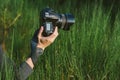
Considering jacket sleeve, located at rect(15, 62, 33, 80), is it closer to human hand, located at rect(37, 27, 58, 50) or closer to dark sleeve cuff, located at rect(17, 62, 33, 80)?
dark sleeve cuff, located at rect(17, 62, 33, 80)

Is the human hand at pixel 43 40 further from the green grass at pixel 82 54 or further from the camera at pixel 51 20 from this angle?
the green grass at pixel 82 54

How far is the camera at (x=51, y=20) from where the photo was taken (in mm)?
2383

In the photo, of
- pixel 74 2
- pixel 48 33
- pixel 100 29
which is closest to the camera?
pixel 48 33

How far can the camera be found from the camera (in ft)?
7.82

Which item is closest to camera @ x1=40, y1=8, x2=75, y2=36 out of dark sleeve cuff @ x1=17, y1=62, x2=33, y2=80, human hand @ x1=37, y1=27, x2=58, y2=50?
human hand @ x1=37, y1=27, x2=58, y2=50

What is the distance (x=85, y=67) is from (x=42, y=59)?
29cm

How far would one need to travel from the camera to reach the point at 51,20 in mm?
2447

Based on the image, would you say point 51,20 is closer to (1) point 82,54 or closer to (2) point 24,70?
(2) point 24,70

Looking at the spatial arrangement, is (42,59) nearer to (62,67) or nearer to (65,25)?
(62,67)

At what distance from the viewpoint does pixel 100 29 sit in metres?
3.56

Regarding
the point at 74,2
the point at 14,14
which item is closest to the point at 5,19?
the point at 14,14

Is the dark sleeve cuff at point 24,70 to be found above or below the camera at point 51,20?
below

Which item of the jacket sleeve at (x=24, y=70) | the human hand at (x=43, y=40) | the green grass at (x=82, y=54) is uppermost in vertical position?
the human hand at (x=43, y=40)

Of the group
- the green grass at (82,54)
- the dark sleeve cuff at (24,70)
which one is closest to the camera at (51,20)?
the dark sleeve cuff at (24,70)
